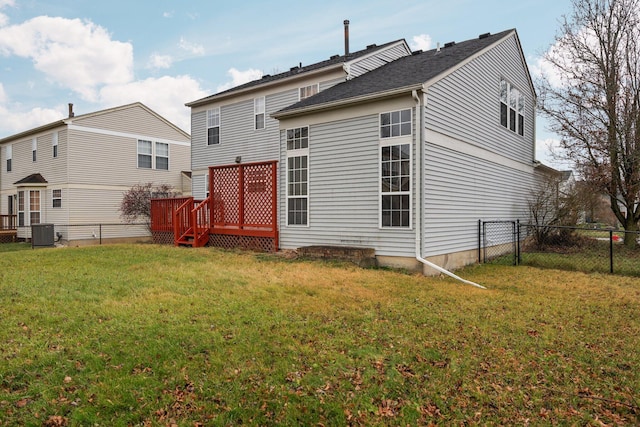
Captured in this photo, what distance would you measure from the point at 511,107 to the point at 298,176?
7796 millimetres

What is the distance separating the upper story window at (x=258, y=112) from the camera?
14.8 metres

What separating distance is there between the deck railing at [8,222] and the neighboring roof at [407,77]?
61.5 feet

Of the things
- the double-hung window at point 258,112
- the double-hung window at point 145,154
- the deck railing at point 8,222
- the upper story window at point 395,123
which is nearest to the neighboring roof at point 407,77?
the upper story window at point 395,123

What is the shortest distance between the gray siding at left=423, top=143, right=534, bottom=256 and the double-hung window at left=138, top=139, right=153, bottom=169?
55.0ft

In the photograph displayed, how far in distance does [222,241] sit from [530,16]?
36.5 feet

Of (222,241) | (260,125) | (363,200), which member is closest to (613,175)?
(363,200)

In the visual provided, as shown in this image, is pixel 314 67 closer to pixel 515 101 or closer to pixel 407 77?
pixel 407 77

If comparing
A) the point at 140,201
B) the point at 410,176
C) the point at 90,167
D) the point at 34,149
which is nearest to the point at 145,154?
the point at 90,167

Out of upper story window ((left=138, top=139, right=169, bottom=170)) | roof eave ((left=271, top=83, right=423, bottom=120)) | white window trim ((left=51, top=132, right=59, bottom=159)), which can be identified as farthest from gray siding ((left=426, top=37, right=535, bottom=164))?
white window trim ((left=51, top=132, right=59, bottom=159))

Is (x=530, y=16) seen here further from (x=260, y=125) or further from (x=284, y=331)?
(x=284, y=331)

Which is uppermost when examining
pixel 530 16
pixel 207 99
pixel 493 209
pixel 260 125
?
pixel 530 16

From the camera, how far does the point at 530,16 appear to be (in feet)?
39.1

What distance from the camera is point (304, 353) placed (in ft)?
12.9

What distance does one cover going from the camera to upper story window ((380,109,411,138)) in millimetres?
8519
